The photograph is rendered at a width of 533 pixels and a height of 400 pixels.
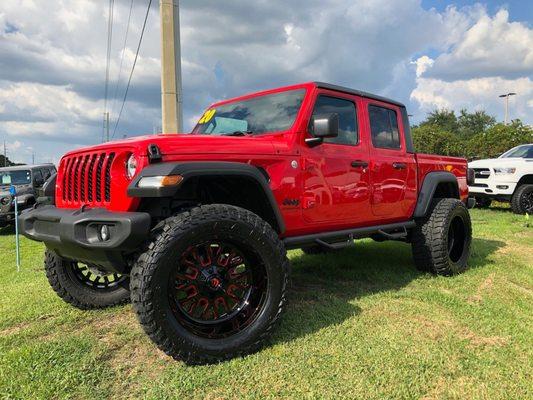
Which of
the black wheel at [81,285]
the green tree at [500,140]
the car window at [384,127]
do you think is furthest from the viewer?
the green tree at [500,140]

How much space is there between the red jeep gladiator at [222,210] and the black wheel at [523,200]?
24.2 ft

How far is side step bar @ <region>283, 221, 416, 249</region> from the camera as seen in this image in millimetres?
3760

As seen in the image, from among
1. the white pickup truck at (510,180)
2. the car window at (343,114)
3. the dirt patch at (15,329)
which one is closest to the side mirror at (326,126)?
the car window at (343,114)

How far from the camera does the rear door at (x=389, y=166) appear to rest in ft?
14.7

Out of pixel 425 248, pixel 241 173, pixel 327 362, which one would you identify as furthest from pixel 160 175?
pixel 425 248

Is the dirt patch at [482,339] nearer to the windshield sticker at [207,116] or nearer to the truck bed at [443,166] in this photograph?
the truck bed at [443,166]

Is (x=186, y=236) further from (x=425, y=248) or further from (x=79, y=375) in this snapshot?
(x=425, y=248)

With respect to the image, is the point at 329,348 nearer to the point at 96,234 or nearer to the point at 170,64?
the point at 96,234

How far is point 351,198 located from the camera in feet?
13.5

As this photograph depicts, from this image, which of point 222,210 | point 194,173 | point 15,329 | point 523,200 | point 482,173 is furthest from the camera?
point 482,173

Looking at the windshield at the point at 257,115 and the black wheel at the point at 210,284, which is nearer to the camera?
the black wheel at the point at 210,284

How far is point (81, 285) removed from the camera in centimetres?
402

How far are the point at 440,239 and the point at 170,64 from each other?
5842mm

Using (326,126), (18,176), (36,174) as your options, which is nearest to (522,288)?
(326,126)
